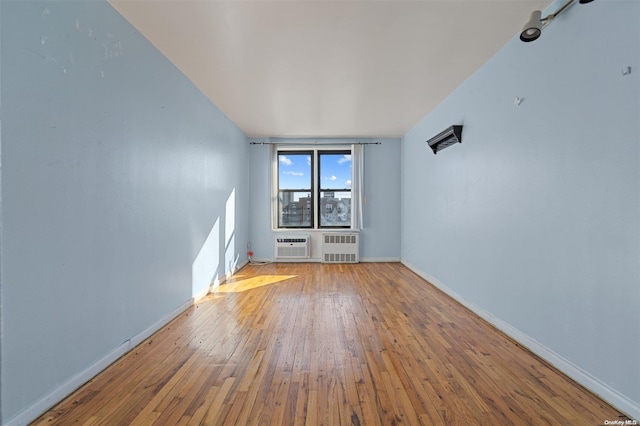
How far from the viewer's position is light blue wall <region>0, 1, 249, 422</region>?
1.35 meters

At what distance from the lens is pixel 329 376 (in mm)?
1791

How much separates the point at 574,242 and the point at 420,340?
1.30 metres

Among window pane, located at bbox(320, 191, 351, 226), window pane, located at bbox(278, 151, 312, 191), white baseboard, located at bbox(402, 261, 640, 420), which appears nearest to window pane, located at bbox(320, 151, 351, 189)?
window pane, located at bbox(320, 191, 351, 226)

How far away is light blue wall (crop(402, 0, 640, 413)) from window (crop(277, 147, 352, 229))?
3090 millimetres

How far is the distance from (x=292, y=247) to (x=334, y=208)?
4.08ft

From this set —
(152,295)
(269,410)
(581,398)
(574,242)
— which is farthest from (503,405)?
(152,295)

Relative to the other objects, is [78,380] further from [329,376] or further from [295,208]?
[295,208]

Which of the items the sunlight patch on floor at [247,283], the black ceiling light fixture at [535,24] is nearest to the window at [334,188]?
the sunlight patch on floor at [247,283]

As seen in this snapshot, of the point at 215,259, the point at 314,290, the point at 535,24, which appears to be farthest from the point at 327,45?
the point at 215,259

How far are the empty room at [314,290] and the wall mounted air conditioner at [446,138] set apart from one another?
60 mm

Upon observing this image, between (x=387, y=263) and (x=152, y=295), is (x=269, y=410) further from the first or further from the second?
(x=387, y=263)

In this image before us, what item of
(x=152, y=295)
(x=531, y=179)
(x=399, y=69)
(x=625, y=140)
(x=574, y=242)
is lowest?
(x=152, y=295)

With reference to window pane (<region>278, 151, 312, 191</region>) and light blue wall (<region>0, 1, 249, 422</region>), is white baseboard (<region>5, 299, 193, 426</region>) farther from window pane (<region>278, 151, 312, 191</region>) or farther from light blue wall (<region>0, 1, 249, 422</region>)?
window pane (<region>278, 151, 312, 191</region>)

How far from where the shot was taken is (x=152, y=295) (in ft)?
7.91
